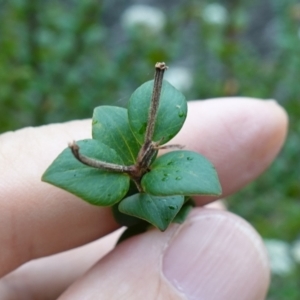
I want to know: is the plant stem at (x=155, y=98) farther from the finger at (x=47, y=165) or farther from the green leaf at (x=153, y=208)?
the finger at (x=47, y=165)

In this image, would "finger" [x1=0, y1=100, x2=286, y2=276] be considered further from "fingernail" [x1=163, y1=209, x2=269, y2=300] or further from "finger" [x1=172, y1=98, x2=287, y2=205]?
"fingernail" [x1=163, y1=209, x2=269, y2=300]

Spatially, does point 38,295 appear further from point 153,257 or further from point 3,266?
point 153,257

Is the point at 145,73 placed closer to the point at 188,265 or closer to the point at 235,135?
the point at 235,135

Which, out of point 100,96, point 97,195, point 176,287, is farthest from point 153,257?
point 100,96

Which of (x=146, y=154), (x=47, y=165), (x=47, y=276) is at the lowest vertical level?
(x=47, y=276)

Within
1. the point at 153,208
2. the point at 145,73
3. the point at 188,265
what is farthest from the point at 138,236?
the point at 145,73

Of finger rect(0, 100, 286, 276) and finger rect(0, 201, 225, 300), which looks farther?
finger rect(0, 201, 225, 300)

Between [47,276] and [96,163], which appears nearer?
[96,163]

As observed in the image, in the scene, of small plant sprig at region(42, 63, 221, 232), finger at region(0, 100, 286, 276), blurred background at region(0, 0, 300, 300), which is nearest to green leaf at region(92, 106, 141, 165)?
small plant sprig at region(42, 63, 221, 232)
